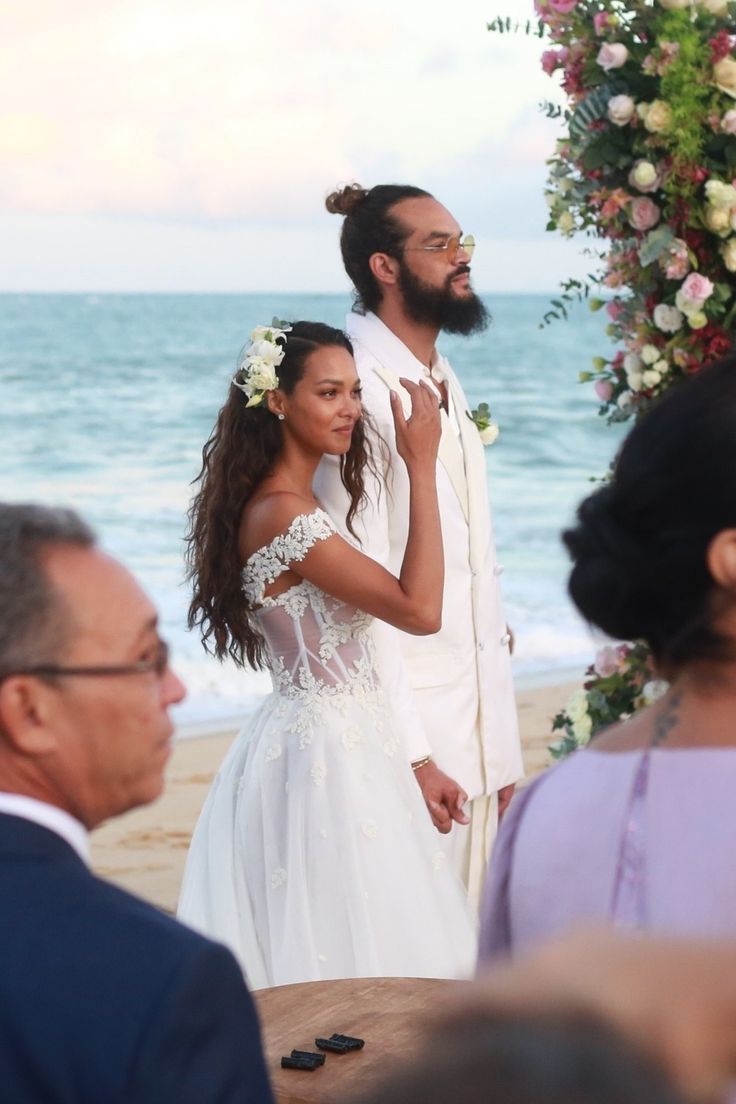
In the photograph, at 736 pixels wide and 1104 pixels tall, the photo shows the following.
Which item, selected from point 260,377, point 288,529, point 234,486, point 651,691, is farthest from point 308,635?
point 651,691

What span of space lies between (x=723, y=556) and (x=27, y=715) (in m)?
0.68

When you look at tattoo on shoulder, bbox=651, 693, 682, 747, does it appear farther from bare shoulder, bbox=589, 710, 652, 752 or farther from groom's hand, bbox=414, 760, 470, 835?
groom's hand, bbox=414, 760, 470, 835

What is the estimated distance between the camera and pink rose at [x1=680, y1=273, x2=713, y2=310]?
3752 millimetres

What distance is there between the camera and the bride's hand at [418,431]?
13.2 ft

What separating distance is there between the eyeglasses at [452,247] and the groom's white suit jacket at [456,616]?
285mm

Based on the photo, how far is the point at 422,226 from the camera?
4676 mm

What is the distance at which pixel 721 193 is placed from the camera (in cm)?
368

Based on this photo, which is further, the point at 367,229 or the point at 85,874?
the point at 367,229

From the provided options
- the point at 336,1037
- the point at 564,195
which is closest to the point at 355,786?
the point at 336,1037

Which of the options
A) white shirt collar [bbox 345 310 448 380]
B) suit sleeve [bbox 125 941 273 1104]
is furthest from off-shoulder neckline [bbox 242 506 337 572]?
suit sleeve [bbox 125 941 273 1104]

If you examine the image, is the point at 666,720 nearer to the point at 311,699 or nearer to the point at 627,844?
the point at 627,844

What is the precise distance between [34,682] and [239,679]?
9760 mm

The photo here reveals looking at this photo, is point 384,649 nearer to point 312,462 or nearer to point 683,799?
point 312,462

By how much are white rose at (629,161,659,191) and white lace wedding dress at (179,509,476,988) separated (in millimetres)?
1105
